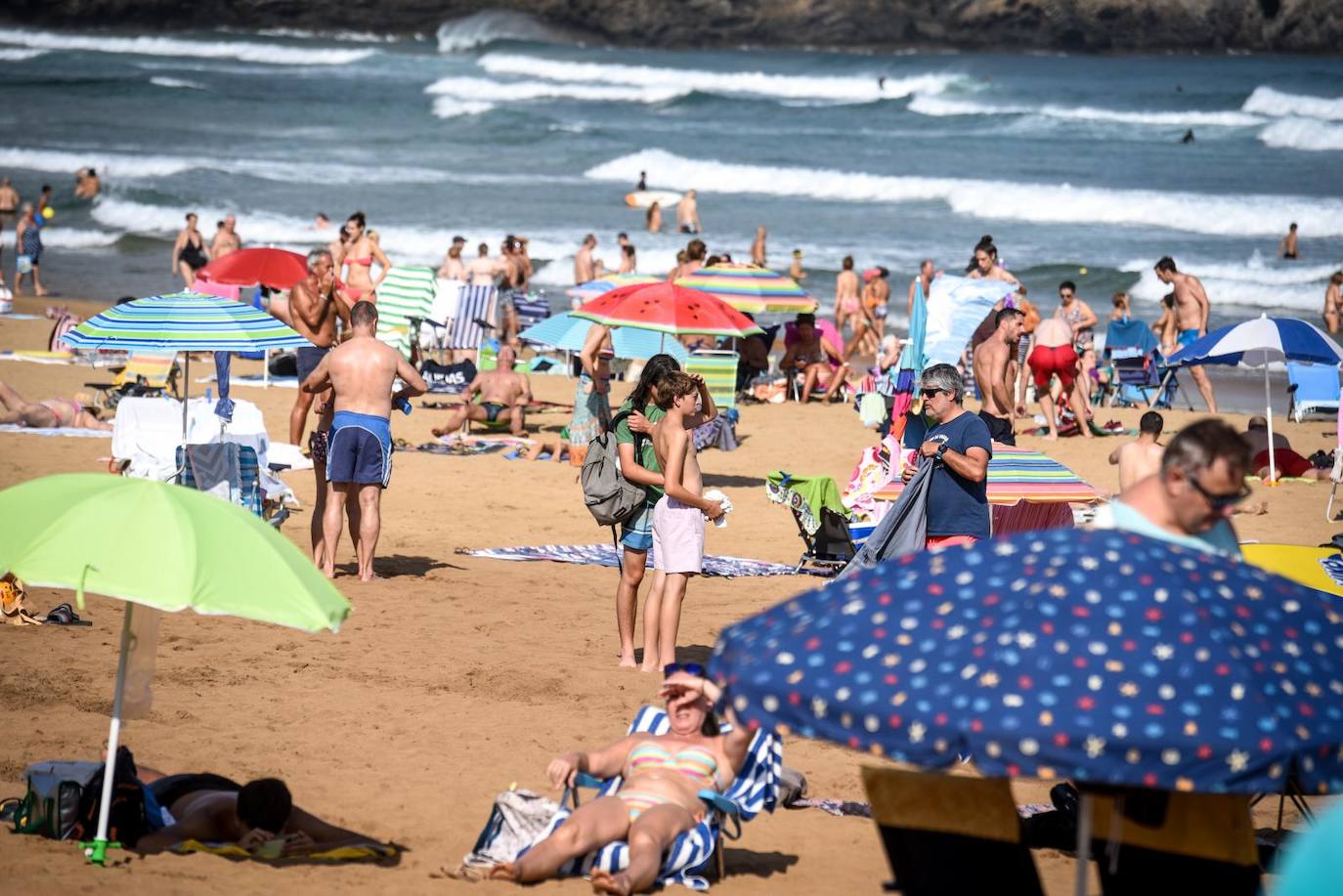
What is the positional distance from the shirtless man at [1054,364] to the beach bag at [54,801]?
33.7 ft

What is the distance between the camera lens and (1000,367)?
32.8 feet

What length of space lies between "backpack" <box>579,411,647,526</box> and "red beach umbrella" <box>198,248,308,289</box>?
618 cm

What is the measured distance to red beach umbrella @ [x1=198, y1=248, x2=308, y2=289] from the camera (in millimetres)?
12539

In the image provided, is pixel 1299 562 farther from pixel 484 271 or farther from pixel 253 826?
pixel 484 271

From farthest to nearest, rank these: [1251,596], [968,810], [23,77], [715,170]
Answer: [23,77], [715,170], [968,810], [1251,596]

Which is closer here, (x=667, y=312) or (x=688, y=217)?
(x=667, y=312)

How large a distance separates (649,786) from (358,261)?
12.0 metres

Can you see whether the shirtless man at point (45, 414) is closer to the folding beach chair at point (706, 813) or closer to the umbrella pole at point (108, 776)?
the umbrella pole at point (108, 776)

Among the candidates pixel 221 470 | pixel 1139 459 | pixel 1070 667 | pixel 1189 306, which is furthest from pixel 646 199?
pixel 1070 667

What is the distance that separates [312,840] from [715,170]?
3617cm

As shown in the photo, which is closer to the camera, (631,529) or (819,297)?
(631,529)

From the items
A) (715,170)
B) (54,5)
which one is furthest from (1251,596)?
(54,5)

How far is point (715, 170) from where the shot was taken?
1582 inches

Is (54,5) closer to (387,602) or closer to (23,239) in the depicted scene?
(23,239)
